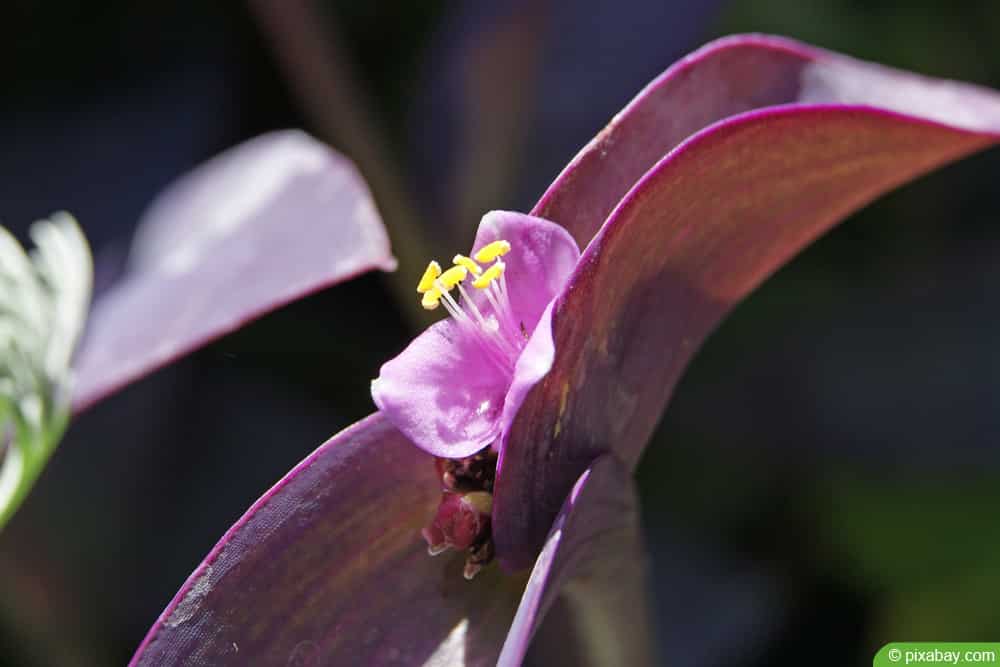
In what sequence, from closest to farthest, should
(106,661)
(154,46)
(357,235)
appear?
(357,235) → (106,661) → (154,46)

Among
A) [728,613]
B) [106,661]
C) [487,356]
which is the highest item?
[487,356]

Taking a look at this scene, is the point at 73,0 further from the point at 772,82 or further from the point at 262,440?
the point at 772,82

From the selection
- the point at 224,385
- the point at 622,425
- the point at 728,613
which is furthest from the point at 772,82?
the point at 224,385

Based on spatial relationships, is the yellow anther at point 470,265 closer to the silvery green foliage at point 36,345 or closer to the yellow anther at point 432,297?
the yellow anther at point 432,297

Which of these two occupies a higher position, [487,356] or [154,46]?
[154,46]

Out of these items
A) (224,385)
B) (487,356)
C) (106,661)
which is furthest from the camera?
(224,385)

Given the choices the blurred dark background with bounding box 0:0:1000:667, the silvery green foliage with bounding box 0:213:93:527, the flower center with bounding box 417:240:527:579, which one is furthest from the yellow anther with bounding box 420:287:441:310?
the blurred dark background with bounding box 0:0:1000:667

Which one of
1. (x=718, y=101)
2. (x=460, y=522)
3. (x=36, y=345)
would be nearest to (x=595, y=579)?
(x=460, y=522)

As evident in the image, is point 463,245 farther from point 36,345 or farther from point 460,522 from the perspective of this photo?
point 460,522
